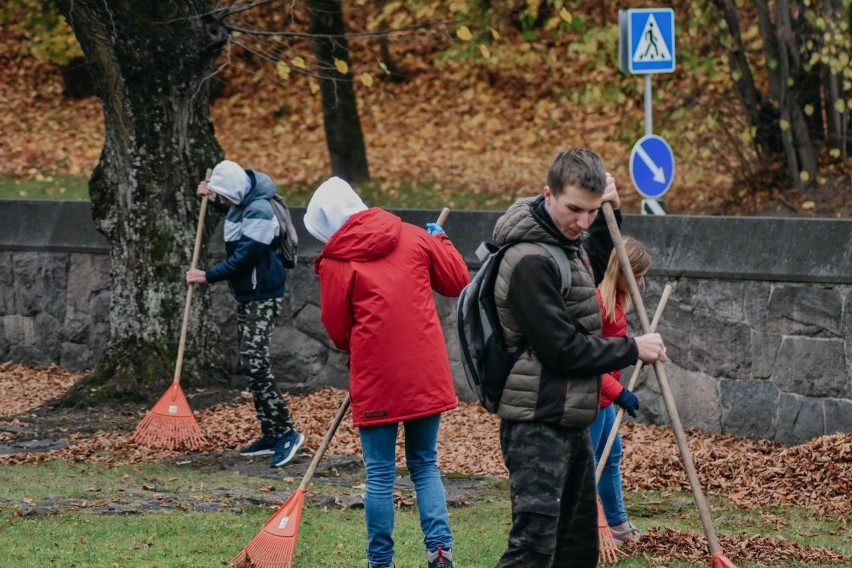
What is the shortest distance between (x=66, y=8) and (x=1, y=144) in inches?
420

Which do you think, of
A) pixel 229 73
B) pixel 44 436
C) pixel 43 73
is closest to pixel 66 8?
pixel 44 436

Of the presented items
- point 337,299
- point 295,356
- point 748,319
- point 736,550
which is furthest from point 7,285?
point 736,550

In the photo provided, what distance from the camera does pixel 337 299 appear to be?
17.1ft

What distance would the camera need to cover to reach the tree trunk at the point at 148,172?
9469 mm

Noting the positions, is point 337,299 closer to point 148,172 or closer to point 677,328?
point 677,328

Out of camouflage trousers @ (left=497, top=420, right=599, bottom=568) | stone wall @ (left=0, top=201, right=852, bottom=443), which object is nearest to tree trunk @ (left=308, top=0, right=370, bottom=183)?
stone wall @ (left=0, top=201, right=852, bottom=443)

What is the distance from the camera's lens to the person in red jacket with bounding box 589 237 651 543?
5.16 meters

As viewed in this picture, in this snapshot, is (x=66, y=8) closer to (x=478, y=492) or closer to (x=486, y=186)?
(x=478, y=492)

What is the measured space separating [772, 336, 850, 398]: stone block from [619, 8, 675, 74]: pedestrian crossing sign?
4.32 metres

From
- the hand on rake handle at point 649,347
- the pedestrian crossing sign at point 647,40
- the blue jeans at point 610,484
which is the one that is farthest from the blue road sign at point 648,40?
the hand on rake handle at point 649,347

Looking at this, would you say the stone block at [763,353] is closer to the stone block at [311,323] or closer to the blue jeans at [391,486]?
Answer: the stone block at [311,323]

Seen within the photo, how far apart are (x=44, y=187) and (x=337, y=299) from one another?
12859mm

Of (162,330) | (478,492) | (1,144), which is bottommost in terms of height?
(478,492)

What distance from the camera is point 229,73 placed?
2164cm
